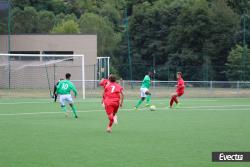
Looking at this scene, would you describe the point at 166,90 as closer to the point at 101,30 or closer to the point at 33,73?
the point at 33,73

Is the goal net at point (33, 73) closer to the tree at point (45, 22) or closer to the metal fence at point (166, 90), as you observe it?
the metal fence at point (166, 90)

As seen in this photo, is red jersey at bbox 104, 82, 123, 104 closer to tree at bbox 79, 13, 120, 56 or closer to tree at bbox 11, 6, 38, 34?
tree at bbox 79, 13, 120, 56

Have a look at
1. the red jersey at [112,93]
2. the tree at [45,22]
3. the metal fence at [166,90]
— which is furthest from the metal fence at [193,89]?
the tree at [45,22]

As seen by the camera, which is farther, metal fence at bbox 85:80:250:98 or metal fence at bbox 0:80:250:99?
metal fence at bbox 85:80:250:98

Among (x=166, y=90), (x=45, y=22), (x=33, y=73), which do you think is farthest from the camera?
(x=45, y=22)

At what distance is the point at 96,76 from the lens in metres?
58.0

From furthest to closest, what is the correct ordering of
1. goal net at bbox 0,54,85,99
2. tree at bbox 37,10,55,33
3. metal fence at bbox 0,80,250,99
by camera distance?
1. tree at bbox 37,10,55,33
2. goal net at bbox 0,54,85,99
3. metal fence at bbox 0,80,250,99

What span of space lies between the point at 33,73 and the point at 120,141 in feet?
135

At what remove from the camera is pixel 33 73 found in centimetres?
5688

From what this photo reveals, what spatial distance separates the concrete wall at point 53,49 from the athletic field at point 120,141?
30856 millimetres

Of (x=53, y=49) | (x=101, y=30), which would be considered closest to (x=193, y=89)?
(x=53, y=49)

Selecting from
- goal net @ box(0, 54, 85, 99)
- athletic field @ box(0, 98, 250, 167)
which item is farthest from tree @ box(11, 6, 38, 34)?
athletic field @ box(0, 98, 250, 167)

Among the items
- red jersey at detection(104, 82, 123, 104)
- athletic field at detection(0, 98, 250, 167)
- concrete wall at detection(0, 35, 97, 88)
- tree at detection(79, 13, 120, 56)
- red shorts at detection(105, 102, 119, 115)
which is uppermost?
tree at detection(79, 13, 120, 56)

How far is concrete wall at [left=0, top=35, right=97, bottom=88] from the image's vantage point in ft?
185
